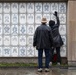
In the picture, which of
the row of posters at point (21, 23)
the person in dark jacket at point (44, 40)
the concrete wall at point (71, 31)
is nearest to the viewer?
the person in dark jacket at point (44, 40)

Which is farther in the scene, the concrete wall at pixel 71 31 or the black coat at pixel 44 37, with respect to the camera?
the concrete wall at pixel 71 31

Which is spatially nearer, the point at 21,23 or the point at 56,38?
the point at 56,38

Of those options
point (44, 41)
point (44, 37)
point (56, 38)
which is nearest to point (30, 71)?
point (44, 41)

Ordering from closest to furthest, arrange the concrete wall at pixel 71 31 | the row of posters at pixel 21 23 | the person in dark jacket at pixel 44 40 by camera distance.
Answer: the person in dark jacket at pixel 44 40
the concrete wall at pixel 71 31
the row of posters at pixel 21 23

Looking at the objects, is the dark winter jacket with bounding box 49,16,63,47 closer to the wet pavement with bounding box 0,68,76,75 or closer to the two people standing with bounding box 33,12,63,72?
the two people standing with bounding box 33,12,63,72

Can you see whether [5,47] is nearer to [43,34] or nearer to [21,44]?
[21,44]

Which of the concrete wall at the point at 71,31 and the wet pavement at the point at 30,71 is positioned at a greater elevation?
the concrete wall at the point at 71,31

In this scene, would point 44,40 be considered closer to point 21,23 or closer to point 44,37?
point 44,37

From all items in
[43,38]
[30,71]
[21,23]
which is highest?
[21,23]

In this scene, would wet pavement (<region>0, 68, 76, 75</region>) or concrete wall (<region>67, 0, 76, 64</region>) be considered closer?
wet pavement (<region>0, 68, 76, 75</region>)

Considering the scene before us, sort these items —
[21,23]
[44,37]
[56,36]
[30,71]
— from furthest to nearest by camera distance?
[21,23], [56,36], [30,71], [44,37]

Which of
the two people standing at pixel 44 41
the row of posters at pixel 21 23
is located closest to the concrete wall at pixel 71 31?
the row of posters at pixel 21 23

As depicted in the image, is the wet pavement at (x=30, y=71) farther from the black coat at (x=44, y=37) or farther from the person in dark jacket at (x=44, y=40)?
the black coat at (x=44, y=37)

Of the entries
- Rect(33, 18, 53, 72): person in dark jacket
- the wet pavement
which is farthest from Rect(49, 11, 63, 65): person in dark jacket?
Rect(33, 18, 53, 72): person in dark jacket
